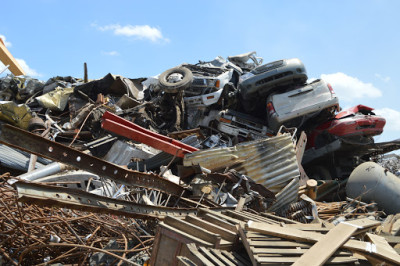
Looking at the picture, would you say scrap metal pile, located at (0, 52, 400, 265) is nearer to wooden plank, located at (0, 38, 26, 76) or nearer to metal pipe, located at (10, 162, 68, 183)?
metal pipe, located at (10, 162, 68, 183)

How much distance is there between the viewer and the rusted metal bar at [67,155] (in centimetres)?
235

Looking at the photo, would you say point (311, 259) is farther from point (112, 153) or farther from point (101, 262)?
point (112, 153)

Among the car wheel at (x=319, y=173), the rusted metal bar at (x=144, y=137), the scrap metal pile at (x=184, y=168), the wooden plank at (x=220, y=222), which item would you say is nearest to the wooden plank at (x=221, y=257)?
the scrap metal pile at (x=184, y=168)

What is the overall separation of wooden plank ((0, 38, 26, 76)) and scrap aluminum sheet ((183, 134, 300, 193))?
24.8ft

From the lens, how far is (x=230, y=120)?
25.5 feet

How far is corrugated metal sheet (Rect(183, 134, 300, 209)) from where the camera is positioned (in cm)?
548

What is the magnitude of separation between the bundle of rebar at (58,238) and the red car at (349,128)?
5.23 meters

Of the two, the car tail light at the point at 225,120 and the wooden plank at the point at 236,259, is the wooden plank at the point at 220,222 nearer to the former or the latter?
the wooden plank at the point at 236,259

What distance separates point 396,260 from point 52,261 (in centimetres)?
253

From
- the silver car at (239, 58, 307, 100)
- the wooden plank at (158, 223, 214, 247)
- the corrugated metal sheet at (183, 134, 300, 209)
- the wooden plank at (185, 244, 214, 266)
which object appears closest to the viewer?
the wooden plank at (185, 244, 214, 266)

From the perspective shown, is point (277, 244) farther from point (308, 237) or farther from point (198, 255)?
point (198, 255)

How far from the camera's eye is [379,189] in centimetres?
618

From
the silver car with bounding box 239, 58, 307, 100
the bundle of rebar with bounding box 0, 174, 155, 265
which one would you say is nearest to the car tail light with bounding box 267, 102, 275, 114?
the silver car with bounding box 239, 58, 307, 100

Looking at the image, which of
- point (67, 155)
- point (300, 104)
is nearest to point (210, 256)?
point (67, 155)
